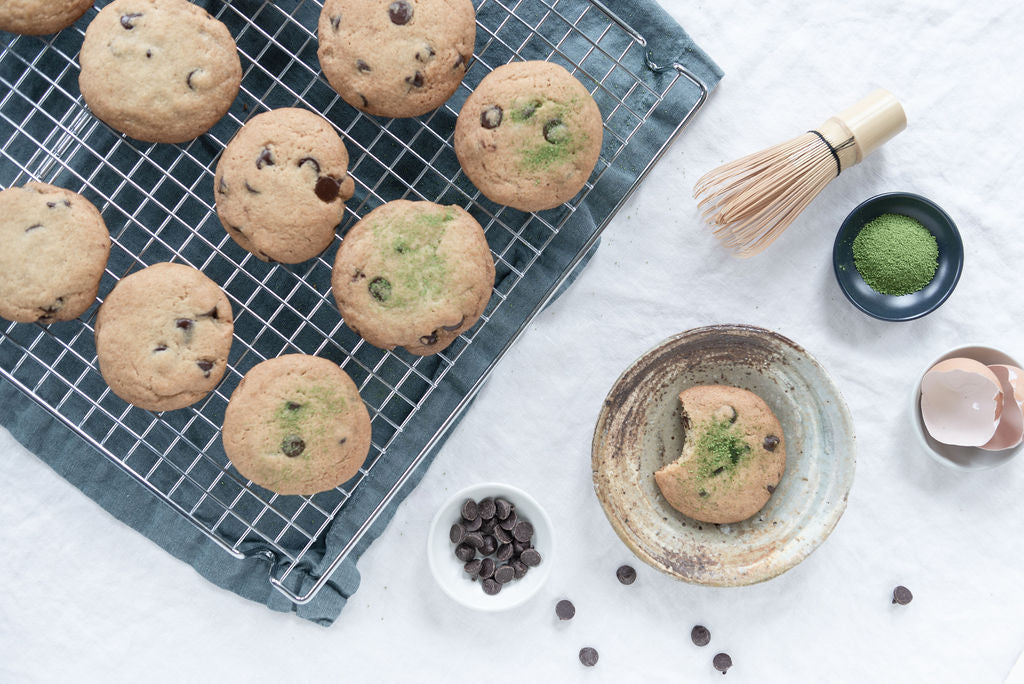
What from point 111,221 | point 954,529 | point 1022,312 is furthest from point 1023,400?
point 111,221

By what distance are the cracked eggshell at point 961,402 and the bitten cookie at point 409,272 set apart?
138 cm

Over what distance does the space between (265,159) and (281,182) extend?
68 mm

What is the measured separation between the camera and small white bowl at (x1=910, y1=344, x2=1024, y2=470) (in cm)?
225

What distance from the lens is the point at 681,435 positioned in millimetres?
2266

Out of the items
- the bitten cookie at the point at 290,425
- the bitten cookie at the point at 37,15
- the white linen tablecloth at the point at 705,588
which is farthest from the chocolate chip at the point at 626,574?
the bitten cookie at the point at 37,15

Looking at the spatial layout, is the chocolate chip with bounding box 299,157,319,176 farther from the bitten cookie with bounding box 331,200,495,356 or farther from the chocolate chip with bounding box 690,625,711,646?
the chocolate chip with bounding box 690,625,711,646

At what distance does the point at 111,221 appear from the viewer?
2121 mm

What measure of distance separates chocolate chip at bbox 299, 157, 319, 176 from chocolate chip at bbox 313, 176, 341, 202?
25 mm

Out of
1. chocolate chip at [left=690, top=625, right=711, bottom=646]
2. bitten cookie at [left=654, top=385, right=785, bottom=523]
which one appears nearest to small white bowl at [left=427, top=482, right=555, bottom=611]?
bitten cookie at [left=654, top=385, right=785, bottom=523]

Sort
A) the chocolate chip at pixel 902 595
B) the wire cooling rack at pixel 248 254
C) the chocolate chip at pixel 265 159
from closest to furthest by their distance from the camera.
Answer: the chocolate chip at pixel 265 159, the wire cooling rack at pixel 248 254, the chocolate chip at pixel 902 595

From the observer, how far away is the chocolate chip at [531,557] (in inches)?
88.3

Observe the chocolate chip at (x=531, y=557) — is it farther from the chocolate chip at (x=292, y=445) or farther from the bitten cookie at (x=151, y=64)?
the bitten cookie at (x=151, y=64)

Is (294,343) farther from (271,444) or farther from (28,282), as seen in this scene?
(28,282)

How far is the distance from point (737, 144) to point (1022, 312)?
1004 mm
